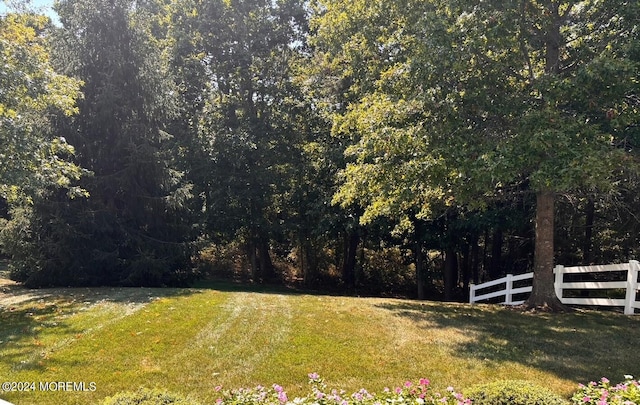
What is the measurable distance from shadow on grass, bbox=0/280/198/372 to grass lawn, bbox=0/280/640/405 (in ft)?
0.12

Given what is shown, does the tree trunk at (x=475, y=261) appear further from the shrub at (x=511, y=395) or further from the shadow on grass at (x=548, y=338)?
the shrub at (x=511, y=395)

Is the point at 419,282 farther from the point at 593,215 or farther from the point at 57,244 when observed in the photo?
the point at 57,244

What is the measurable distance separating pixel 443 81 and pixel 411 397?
6.65 meters

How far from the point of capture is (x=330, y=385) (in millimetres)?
4895

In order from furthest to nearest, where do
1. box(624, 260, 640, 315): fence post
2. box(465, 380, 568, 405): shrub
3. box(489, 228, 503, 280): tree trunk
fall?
1. box(489, 228, 503, 280): tree trunk
2. box(624, 260, 640, 315): fence post
3. box(465, 380, 568, 405): shrub

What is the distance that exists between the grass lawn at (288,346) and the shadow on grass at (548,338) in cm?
2

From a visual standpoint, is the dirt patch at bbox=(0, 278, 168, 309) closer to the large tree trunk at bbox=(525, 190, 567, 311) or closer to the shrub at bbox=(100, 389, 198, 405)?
the shrub at bbox=(100, 389, 198, 405)

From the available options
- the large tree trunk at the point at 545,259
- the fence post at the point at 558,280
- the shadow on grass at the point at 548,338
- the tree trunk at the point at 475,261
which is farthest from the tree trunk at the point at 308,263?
the large tree trunk at the point at 545,259

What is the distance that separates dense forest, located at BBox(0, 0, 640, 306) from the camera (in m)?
8.27

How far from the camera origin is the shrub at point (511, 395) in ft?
10.8

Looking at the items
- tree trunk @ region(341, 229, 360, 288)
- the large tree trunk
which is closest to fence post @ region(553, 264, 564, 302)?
the large tree trunk

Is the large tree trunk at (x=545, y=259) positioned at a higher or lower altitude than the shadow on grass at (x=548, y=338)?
higher

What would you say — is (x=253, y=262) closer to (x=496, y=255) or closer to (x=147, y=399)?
(x=496, y=255)

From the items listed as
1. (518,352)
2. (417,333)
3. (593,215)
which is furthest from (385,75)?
(593,215)
